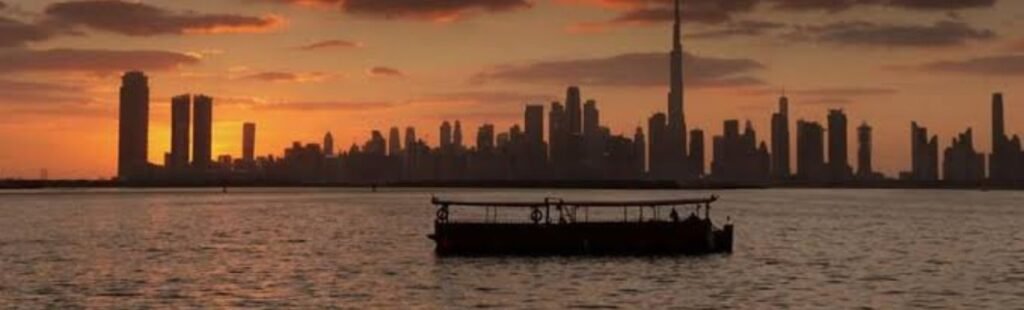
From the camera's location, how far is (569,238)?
88.0 m

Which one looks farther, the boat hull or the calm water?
the boat hull

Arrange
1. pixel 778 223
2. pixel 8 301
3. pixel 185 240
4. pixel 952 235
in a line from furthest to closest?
pixel 778 223
pixel 952 235
pixel 185 240
pixel 8 301

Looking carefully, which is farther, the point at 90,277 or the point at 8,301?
the point at 90,277

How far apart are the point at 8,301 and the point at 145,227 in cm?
9337

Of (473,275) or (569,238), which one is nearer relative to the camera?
(473,275)

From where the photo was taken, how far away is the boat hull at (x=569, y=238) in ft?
287

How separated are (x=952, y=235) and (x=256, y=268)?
284ft

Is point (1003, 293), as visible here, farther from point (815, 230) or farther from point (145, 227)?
point (145, 227)

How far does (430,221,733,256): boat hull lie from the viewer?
87375 millimetres

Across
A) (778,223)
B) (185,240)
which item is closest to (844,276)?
(185,240)

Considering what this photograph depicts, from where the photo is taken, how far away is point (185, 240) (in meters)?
A: 122

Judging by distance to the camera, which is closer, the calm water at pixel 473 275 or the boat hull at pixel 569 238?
the calm water at pixel 473 275

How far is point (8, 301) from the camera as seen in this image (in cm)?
6331

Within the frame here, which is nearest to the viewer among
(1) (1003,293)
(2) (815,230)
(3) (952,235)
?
(1) (1003,293)
